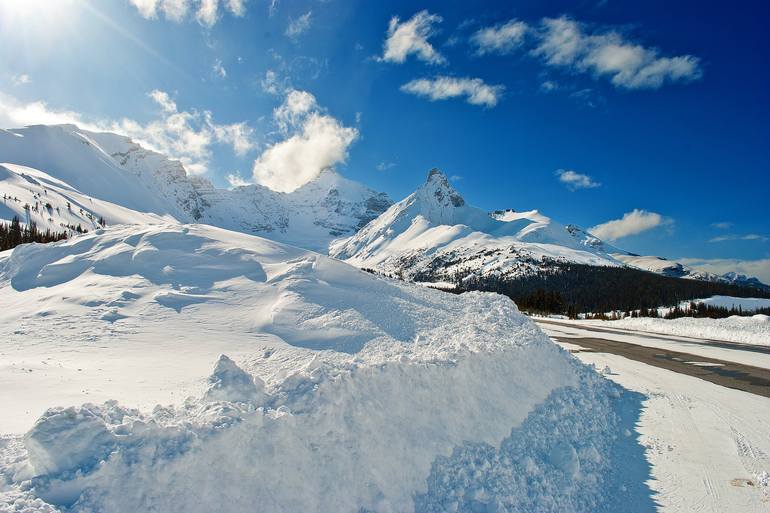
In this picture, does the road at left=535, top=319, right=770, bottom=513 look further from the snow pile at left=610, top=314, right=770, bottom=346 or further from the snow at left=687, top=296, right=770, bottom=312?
the snow at left=687, top=296, right=770, bottom=312

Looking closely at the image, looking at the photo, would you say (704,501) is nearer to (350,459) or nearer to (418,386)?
(418,386)

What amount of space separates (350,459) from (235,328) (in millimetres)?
6306

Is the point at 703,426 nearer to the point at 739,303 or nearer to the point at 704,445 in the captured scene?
the point at 704,445

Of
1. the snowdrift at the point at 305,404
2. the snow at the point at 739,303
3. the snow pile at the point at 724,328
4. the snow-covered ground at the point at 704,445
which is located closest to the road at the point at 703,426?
the snow-covered ground at the point at 704,445

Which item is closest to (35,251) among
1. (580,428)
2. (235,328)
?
(235,328)

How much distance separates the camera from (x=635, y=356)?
21.5 meters

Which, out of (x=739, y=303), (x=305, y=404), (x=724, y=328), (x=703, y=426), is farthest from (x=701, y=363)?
(x=739, y=303)

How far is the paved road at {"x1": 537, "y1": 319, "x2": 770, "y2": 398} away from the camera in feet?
50.0

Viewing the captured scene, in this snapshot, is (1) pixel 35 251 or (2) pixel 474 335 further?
(1) pixel 35 251

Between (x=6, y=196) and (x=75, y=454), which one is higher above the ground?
(x=6, y=196)

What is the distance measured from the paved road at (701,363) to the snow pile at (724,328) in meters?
2.56

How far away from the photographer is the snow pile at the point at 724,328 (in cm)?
2837

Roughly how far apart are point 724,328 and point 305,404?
36.4 meters

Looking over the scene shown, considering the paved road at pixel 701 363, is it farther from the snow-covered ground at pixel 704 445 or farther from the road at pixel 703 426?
the snow-covered ground at pixel 704 445
